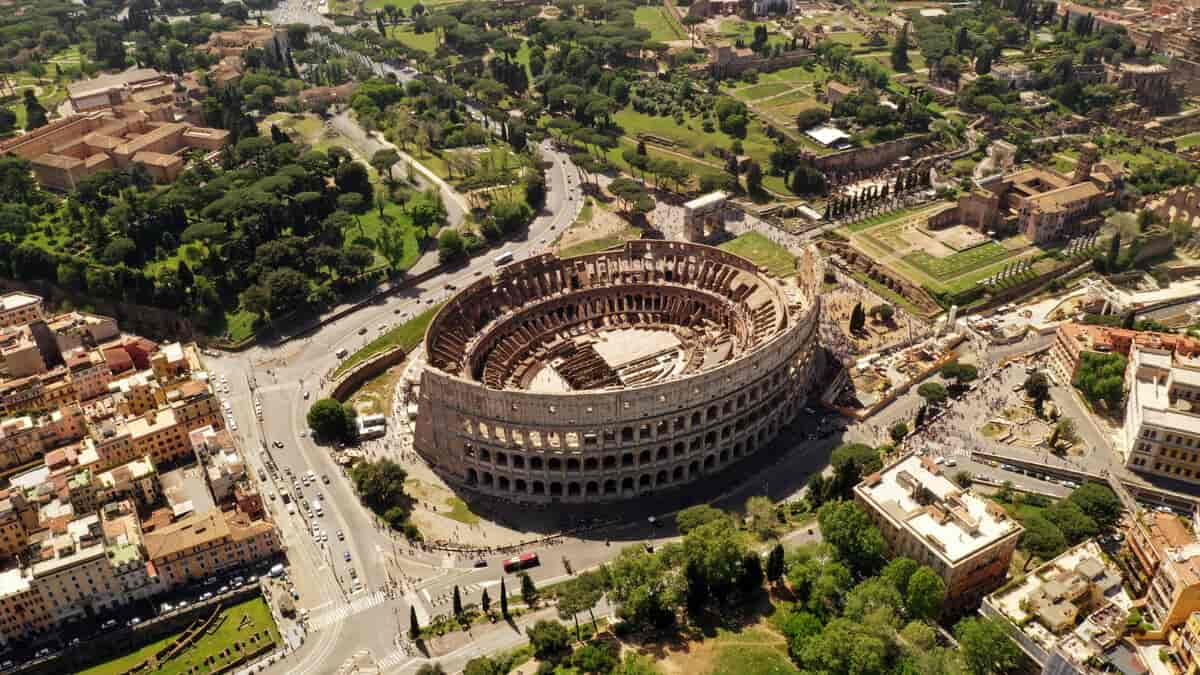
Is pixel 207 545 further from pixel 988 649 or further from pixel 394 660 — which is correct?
pixel 988 649

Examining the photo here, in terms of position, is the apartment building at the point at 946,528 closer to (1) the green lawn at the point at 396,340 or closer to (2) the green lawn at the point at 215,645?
(2) the green lawn at the point at 215,645

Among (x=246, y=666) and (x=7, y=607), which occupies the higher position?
(x=7, y=607)

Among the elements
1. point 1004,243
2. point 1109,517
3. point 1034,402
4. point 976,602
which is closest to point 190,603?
point 976,602

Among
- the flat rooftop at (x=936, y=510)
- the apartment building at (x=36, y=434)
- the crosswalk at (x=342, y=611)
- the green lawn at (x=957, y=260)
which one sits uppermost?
the apartment building at (x=36, y=434)

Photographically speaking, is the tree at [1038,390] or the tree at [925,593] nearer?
the tree at [925,593]

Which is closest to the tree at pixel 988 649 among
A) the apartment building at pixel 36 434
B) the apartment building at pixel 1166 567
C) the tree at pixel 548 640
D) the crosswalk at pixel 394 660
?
the apartment building at pixel 1166 567

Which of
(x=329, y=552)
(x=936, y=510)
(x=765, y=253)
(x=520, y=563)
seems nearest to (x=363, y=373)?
(x=329, y=552)

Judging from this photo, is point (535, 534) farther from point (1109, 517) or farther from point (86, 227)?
point (86, 227)
